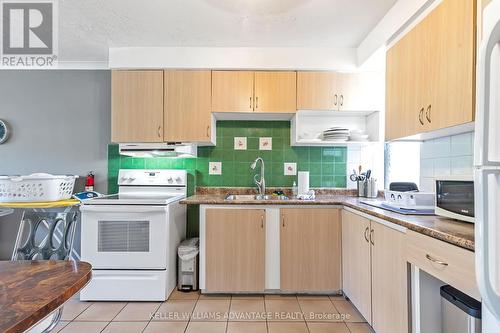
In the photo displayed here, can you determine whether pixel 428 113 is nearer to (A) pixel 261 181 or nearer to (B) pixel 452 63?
(B) pixel 452 63

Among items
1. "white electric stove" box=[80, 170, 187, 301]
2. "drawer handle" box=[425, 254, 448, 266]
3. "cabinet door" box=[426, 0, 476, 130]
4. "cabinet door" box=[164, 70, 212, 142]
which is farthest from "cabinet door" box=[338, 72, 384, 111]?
"white electric stove" box=[80, 170, 187, 301]

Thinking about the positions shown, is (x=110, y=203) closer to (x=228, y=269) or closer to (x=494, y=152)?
(x=228, y=269)

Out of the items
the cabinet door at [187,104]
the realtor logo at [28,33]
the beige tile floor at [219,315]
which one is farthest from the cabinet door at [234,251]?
the realtor logo at [28,33]

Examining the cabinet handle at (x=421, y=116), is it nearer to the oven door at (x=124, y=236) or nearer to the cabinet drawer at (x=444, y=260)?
the cabinet drawer at (x=444, y=260)

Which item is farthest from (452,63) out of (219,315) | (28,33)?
(28,33)

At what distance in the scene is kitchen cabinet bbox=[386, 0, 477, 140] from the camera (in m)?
1.26

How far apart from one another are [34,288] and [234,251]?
170 centimetres

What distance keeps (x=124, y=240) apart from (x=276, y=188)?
5.05ft

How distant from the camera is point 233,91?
8.45 feet

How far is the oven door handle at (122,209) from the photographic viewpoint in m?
2.20

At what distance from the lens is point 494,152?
0.75m

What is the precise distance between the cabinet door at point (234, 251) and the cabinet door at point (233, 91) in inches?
39.4

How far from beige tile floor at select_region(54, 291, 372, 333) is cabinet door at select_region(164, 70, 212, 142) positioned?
1.47 metres

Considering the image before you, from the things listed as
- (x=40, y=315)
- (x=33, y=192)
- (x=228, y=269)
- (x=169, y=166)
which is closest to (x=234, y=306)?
(x=228, y=269)
